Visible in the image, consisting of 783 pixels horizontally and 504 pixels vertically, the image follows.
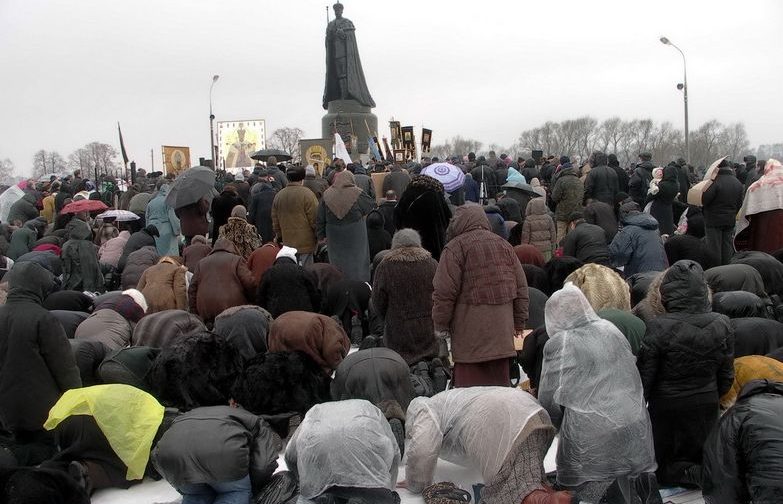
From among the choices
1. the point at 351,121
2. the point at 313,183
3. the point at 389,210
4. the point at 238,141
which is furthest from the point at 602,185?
the point at 238,141

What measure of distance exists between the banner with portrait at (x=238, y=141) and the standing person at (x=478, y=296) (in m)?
26.4

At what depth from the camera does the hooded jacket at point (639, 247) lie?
8.90 meters

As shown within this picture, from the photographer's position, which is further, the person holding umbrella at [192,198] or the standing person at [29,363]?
the person holding umbrella at [192,198]

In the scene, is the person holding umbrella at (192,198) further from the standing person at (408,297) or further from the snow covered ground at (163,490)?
the snow covered ground at (163,490)

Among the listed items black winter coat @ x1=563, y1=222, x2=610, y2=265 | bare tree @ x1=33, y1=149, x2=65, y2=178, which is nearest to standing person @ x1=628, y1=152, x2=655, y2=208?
black winter coat @ x1=563, y1=222, x2=610, y2=265

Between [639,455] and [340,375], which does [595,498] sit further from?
[340,375]

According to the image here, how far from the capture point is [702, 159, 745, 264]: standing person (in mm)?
11023

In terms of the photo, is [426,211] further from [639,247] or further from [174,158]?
[174,158]

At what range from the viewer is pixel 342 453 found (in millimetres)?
4676

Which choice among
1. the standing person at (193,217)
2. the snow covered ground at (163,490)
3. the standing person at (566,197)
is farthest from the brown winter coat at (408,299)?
→ the standing person at (566,197)

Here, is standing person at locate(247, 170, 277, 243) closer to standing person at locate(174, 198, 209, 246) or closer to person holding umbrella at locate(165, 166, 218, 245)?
person holding umbrella at locate(165, 166, 218, 245)

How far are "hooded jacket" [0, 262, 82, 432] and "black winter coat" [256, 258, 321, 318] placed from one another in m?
2.19

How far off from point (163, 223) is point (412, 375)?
5.50 meters

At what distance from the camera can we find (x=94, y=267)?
9.86m
